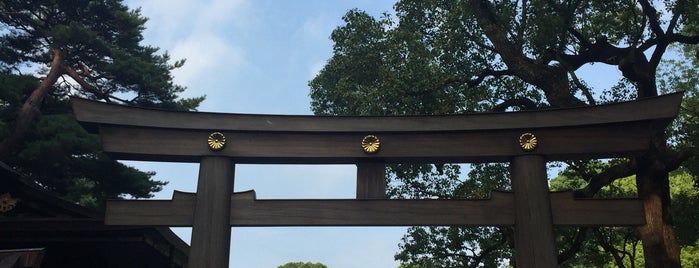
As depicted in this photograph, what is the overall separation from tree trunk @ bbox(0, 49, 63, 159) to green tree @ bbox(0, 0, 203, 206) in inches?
1.1

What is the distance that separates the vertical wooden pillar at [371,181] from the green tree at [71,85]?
1211 cm

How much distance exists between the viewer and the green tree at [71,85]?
56.7 feet

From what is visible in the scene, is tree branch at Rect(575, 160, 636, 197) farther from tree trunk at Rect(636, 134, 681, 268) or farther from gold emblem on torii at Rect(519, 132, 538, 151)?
gold emblem on torii at Rect(519, 132, 538, 151)

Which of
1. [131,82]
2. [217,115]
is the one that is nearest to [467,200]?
[217,115]

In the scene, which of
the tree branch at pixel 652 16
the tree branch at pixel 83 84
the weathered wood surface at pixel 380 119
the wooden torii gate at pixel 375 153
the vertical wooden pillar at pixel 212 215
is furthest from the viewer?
the tree branch at pixel 83 84

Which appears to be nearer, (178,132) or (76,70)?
(178,132)

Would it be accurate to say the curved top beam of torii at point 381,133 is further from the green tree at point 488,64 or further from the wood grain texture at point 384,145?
the green tree at point 488,64

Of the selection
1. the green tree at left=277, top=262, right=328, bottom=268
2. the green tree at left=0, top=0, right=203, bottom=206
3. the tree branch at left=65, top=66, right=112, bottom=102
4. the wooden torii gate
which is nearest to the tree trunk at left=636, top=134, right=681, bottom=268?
the wooden torii gate

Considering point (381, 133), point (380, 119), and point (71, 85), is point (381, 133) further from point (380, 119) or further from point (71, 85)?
point (71, 85)

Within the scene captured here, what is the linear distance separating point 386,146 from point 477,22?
26.4 ft

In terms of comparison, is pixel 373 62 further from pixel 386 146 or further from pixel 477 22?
pixel 386 146

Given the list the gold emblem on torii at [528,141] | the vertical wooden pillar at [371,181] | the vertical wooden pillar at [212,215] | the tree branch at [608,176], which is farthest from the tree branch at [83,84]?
the gold emblem on torii at [528,141]

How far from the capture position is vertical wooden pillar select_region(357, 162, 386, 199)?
23.0 ft

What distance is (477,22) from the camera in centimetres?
1398
